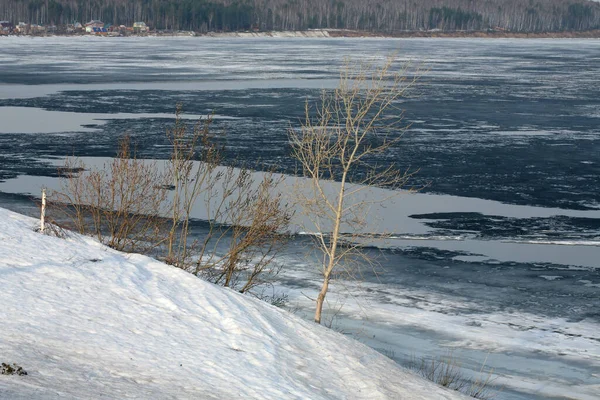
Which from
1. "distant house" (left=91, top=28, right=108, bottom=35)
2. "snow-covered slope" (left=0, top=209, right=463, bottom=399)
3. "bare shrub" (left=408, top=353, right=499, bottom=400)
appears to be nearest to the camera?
"snow-covered slope" (left=0, top=209, right=463, bottom=399)

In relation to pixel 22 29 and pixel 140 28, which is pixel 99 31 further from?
pixel 22 29

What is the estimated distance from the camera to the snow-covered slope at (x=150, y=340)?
924 centimetres

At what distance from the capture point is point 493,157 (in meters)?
28.0

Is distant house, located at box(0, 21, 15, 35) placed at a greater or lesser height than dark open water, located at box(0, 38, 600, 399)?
lesser

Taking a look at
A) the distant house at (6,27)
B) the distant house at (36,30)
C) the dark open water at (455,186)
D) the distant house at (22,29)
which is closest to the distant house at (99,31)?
the distant house at (36,30)

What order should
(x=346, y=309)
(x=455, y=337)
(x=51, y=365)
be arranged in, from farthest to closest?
(x=346, y=309), (x=455, y=337), (x=51, y=365)

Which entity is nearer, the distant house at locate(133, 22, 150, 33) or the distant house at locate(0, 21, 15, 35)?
the distant house at locate(0, 21, 15, 35)

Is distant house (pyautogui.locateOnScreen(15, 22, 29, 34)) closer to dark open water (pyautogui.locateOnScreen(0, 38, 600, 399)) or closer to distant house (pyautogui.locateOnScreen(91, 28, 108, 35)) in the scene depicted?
distant house (pyautogui.locateOnScreen(91, 28, 108, 35))

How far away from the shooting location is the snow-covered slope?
9.24 metres

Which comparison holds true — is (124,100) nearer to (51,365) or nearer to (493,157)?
(493,157)

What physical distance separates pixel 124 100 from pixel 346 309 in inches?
1121

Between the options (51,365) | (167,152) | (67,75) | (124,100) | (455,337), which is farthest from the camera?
(67,75)

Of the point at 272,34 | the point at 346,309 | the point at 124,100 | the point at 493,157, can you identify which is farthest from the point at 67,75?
the point at 272,34

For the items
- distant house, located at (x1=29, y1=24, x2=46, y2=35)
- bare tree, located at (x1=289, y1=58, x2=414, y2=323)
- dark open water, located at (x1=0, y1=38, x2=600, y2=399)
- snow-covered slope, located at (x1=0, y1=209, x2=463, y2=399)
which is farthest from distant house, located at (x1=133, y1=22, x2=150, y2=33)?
snow-covered slope, located at (x1=0, y1=209, x2=463, y2=399)
